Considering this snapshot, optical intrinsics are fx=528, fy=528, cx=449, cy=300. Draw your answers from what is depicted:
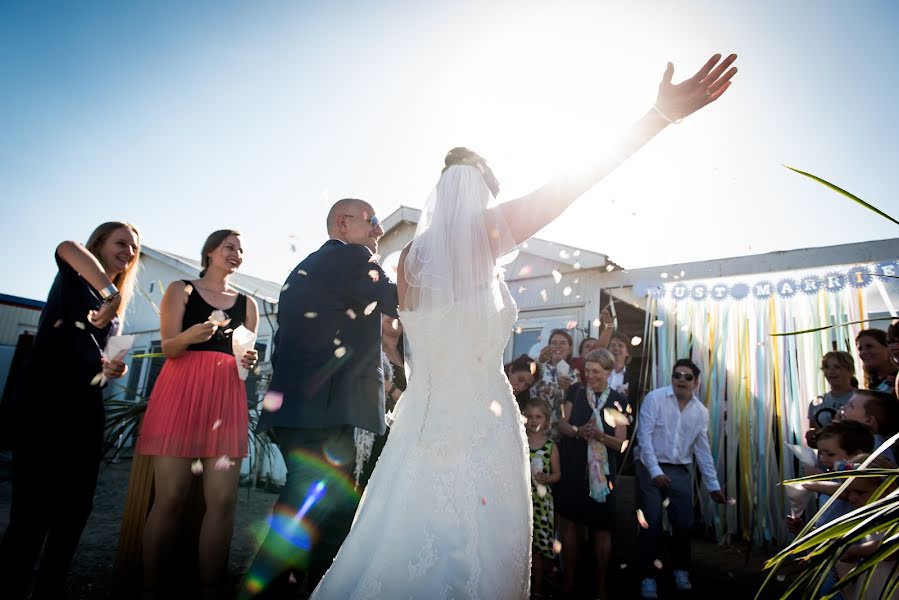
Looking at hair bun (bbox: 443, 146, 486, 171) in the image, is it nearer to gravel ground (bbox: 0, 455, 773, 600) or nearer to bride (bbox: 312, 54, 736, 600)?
bride (bbox: 312, 54, 736, 600)

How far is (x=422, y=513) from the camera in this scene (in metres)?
1.65

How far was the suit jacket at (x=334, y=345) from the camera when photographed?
228 cm

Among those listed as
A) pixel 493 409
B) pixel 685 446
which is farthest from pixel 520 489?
pixel 685 446

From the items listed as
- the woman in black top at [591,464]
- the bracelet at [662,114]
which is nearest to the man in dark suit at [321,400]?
the bracelet at [662,114]

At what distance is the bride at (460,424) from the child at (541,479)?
2.35 metres

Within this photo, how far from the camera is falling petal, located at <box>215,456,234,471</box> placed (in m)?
2.76

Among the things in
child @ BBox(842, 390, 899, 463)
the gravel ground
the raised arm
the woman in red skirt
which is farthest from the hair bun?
child @ BBox(842, 390, 899, 463)

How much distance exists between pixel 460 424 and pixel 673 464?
3.90 metres

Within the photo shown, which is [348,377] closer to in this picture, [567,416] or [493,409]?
[493,409]

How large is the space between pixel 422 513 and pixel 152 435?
185cm

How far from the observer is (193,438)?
276cm

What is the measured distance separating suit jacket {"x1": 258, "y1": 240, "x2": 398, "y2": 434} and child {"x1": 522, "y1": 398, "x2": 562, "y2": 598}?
2.11 metres

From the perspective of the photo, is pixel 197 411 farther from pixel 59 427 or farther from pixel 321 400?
pixel 321 400

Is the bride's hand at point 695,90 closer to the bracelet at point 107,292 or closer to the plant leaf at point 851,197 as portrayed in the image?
the plant leaf at point 851,197
